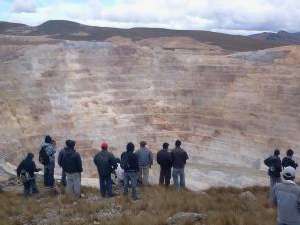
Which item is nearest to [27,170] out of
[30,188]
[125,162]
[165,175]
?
[30,188]

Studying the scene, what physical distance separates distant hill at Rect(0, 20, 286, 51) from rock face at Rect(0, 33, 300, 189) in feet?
72.3

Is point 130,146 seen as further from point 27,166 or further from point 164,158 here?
point 27,166

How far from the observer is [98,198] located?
44.9ft

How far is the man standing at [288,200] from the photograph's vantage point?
23.2 ft

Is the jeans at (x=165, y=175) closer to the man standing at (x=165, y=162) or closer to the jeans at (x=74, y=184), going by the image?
the man standing at (x=165, y=162)

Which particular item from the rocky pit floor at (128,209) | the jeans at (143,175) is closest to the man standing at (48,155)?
the rocky pit floor at (128,209)

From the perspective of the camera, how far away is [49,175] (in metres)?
15.3

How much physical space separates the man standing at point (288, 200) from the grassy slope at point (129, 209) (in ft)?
8.30

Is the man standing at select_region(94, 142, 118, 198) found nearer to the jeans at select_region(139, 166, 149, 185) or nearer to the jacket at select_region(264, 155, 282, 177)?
the jeans at select_region(139, 166, 149, 185)

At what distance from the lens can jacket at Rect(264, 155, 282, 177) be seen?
14102 millimetres

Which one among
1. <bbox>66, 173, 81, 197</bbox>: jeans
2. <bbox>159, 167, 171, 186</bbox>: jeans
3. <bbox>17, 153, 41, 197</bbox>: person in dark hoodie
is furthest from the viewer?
<bbox>159, 167, 171, 186</bbox>: jeans

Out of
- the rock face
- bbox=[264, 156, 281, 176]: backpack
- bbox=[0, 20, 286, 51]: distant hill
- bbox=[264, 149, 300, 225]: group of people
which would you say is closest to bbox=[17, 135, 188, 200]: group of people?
bbox=[264, 156, 281, 176]: backpack

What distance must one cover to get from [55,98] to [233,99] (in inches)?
452

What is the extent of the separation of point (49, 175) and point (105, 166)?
108 inches
